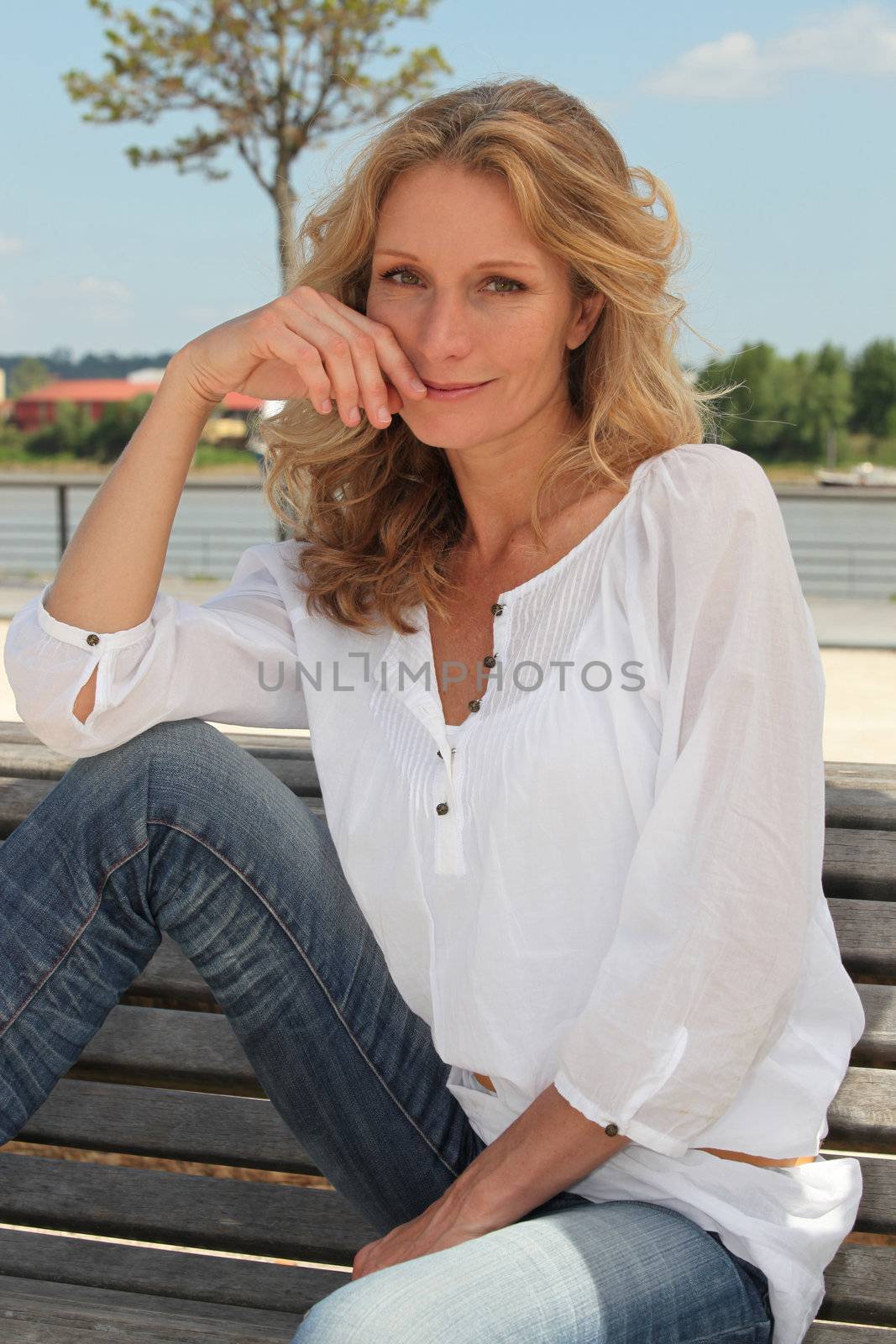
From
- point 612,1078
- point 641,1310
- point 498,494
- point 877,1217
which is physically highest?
point 498,494

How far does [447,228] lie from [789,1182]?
3.99 ft

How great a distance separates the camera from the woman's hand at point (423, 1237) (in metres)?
1.55

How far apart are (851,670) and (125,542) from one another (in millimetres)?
6180

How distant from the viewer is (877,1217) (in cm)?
179

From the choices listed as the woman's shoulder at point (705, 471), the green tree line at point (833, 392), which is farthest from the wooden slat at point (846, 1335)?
the green tree line at point (833, 392)

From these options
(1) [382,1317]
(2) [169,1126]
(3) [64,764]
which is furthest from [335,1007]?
(3) [64,764]

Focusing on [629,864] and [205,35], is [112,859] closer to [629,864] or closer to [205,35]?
[629,864]

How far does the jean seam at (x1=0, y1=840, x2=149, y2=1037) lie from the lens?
1769 mm

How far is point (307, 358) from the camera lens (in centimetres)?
194

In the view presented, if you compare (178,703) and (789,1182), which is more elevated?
(178,703)

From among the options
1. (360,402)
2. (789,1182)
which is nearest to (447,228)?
(360,402)

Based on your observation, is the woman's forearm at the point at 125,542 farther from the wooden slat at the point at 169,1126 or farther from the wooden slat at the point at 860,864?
the wooden slat at the point at 860,864

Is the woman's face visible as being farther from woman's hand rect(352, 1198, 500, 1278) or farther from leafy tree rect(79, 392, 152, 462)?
leafy tree rect(79, 392, 152, 462)

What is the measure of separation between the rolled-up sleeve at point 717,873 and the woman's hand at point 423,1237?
0.19m
